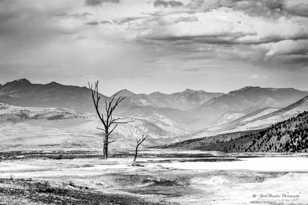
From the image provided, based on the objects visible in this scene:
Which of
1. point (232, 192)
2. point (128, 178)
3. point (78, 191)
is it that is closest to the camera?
point (78, 191)

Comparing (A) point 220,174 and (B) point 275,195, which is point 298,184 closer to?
(B) point 275,195

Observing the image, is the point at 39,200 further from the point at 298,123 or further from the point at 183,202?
the point at 298,123

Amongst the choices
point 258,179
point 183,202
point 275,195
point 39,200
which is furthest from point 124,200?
point 258,179

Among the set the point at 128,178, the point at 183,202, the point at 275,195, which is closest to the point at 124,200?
the point at 183,202

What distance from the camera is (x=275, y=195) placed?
39594 millimetres

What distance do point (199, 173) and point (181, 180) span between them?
542cm

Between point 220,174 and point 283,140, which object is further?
point 283,140

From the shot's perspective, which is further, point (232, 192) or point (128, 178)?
point (128, 178)

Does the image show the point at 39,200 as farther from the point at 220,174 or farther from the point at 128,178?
the point at 220,174

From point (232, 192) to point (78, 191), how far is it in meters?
12.4

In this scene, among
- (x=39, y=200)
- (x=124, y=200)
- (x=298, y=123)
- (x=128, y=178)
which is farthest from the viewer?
(x=298, y=123)

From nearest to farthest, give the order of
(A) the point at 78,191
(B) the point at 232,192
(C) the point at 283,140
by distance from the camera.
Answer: (A) the point at 78,191 → (B) the point at 232,192 → (C) the point at 283,140

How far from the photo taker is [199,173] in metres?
59.0

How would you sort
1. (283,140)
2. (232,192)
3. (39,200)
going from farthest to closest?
(283,140), (232,192), (39,200)
